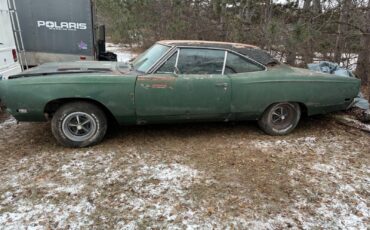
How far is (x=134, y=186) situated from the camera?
3113mm

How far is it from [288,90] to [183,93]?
5.24 feet

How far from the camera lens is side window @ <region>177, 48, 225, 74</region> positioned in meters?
4.06

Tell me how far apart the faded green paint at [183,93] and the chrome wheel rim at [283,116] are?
20 centimetres

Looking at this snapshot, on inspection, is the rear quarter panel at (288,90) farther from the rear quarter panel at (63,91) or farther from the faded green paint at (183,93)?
the rear quarter panel at (63,91)

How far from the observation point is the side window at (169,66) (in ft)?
13.0

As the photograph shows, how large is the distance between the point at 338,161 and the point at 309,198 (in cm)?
111

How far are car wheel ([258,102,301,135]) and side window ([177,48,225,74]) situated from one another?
1.04 m

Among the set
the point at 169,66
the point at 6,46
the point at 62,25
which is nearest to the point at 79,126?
the point at 169,66

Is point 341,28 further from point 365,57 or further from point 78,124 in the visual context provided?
point 78,124

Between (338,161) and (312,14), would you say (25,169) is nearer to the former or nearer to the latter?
(338,161)

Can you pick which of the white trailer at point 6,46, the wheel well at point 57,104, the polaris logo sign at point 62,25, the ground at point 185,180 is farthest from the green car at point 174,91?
the polaris logo sign at point 62,25

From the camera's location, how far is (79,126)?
152 inches

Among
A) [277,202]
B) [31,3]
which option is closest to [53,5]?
[31,3]

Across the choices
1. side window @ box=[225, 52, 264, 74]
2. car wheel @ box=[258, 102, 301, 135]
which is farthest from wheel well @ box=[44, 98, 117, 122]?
car wheel @ box=[258, 102, 301, 135]
